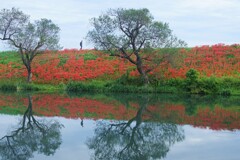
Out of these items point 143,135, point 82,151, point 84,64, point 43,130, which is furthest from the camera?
point 84,64

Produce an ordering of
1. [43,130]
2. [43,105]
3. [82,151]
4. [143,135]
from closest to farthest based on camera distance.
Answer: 1. [82,151]
2. [143,135]
3. [43,130]
4. [43,105]

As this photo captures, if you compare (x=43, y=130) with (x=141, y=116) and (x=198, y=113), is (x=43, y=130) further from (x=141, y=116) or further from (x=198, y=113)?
(x=198, y=113)

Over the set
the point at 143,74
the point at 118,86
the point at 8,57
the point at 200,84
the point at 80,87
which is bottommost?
the point at 80,87

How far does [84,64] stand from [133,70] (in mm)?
8414

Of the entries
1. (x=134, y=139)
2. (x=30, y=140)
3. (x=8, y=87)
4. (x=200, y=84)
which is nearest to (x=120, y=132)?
(x=134, y=139)

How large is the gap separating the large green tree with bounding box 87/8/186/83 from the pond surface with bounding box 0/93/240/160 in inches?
537

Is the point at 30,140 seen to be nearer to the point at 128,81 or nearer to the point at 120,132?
the point at 120,132

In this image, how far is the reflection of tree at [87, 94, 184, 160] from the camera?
1282 cm

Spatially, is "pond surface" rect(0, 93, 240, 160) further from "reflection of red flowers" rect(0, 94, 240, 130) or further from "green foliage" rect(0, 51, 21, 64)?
"green foliage" rect(0, 51, 21, 64)

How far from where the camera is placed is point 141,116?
71.4 ft

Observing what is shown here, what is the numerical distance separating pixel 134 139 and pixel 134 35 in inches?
1009

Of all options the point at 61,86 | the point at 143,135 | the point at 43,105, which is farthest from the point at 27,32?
the point at 143,135

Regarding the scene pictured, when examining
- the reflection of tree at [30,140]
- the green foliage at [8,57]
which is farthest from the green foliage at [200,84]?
the green foliage at [8,57]

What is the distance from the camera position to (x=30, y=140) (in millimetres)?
15000
